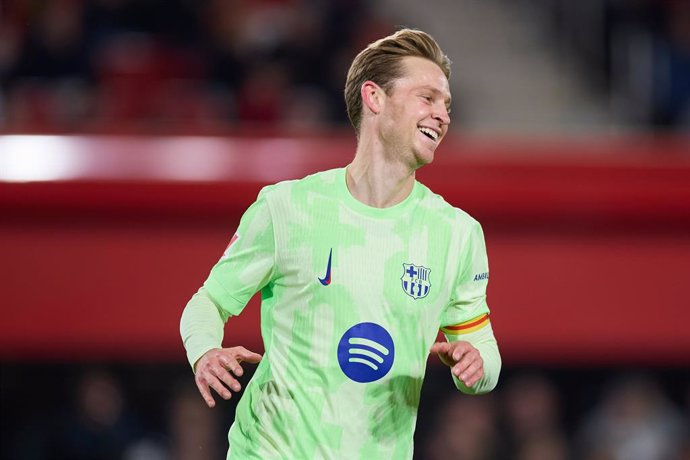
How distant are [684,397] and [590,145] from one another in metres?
2.13

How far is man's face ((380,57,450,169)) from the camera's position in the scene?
106 inches

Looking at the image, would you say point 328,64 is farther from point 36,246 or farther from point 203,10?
point 36,246

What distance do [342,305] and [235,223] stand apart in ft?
9.95

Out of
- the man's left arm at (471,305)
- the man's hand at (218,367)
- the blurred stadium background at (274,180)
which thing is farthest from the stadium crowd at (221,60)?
the man's hand at (218,367)

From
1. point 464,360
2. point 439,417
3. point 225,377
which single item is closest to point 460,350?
point 464,360

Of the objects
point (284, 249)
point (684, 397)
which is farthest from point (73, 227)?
point (684, 397)

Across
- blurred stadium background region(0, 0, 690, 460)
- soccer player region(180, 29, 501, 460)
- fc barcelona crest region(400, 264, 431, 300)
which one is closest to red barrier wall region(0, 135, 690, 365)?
blurred stadium background region(0, 0, 690, 460)

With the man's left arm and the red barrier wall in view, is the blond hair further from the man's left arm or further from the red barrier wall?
the red barrier wall

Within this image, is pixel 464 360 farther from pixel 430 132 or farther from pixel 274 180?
pixel 274 180

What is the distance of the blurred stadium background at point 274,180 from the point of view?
5.51 meters

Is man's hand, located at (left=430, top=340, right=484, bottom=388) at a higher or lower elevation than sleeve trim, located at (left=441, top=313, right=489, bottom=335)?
lower

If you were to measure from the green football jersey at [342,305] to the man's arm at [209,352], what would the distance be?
6cm

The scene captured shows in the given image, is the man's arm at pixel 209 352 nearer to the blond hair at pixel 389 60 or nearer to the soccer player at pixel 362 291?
the soccer player at pixel 362 291

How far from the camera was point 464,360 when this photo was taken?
8.07 ft
